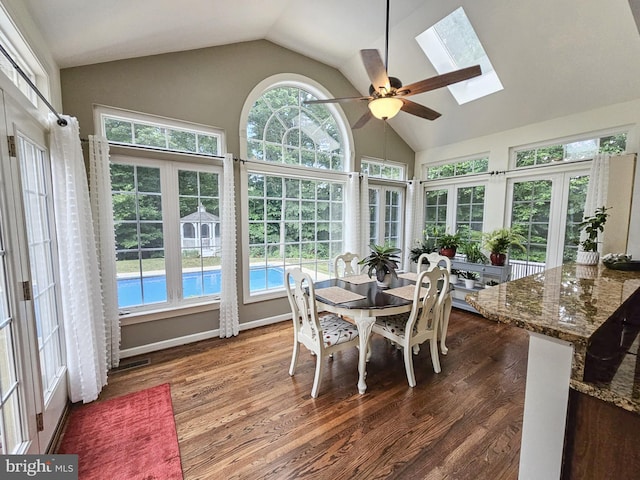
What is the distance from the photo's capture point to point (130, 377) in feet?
7.86

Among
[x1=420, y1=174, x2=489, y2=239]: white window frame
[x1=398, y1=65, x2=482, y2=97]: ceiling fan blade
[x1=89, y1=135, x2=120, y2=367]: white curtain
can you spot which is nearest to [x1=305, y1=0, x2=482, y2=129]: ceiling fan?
[x1=398, y1=65, x2=482, y2=97]: ceiling fan blade

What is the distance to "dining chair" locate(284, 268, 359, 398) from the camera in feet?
6.86

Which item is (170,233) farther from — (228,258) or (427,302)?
(427,302)

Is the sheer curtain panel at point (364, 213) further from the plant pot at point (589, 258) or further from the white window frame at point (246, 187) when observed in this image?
the plant pot at point (589, 258)

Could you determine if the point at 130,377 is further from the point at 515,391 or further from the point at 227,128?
the point at 515,391

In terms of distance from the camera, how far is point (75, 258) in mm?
1948

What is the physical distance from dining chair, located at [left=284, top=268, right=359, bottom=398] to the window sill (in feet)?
4.17

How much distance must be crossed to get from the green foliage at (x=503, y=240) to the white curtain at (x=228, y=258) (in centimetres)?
345

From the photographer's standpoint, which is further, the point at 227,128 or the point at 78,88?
the point at 227,128

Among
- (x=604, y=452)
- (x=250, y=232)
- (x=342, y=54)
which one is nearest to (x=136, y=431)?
(x=250, y=232)

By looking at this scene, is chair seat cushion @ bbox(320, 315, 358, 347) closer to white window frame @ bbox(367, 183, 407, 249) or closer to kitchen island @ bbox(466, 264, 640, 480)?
kitchen island @ bbox(466, 264, 640, 480)

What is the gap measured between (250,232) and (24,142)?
81.6 inches

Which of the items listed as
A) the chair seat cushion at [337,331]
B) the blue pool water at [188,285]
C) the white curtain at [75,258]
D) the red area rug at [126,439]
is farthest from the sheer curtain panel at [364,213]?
the white curtain at [75,258]

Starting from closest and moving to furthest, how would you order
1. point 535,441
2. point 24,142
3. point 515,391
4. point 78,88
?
point 535,441, point 24,142, point 515,391, point 78,88
